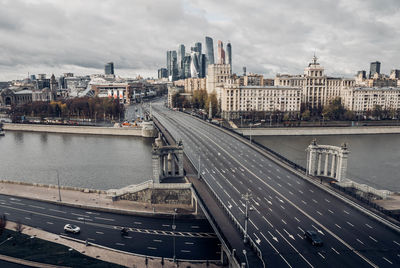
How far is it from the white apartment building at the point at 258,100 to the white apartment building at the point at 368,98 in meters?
19.1

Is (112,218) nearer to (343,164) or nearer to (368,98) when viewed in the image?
(343,164)

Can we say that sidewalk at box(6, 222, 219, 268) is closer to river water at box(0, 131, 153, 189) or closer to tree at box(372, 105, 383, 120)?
river water at box(0, 131, 153, 189)

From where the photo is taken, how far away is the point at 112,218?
33.0 metres

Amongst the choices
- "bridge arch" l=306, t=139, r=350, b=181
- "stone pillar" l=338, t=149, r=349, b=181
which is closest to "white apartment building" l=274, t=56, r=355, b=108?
"bridge arch" l=306, t=139, r=350, b=181

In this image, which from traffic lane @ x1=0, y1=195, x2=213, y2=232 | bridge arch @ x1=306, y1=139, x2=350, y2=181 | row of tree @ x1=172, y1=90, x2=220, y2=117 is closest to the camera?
traffic lane @ x1=0, y1=195, x2=213, y2=232

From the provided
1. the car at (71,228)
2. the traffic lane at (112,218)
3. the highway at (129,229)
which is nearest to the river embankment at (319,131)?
the traffic lane at (112,218)

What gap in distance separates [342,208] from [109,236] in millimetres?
22584

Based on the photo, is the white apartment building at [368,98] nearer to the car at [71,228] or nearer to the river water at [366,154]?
the river water at [366,154]

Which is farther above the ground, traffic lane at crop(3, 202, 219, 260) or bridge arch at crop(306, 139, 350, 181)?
bridge arch at crop(306, 139, 350, 181)

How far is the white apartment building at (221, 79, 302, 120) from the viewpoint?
331 feet

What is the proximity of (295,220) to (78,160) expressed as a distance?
43356mm

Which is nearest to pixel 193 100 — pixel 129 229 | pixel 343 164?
pixel 343 164

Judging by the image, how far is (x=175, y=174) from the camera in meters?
40.9

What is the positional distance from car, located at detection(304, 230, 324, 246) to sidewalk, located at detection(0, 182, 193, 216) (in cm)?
1399
